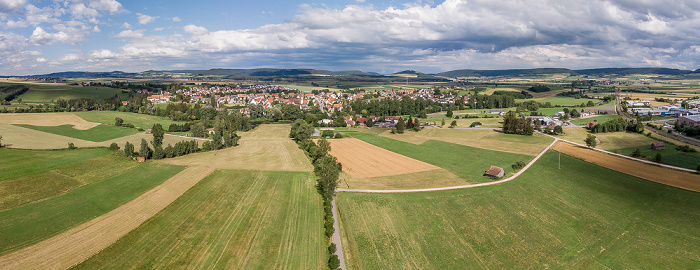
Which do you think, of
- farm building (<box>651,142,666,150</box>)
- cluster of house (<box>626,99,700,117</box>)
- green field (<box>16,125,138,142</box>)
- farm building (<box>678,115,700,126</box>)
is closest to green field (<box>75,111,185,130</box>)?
green field (<box>16,125,138,142</box>)

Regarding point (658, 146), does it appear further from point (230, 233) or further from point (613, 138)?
point (230, 233)

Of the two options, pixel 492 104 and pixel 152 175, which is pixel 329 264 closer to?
pixel 152 175

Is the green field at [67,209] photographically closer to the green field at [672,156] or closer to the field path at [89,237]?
the field path at [89,237]

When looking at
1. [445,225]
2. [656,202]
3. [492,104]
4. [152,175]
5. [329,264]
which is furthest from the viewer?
[492,104]

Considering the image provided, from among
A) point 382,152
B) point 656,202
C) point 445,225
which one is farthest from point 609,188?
point 382,152

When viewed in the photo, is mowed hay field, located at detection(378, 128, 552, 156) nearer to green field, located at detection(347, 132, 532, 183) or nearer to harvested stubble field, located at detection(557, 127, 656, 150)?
green field, located at detection(347, 132, 532, 183)

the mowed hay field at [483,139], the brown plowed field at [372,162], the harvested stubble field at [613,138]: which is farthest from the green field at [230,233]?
the harvested stubble field at [613,138]

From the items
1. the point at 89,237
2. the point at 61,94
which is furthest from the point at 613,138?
the point at 61,94
